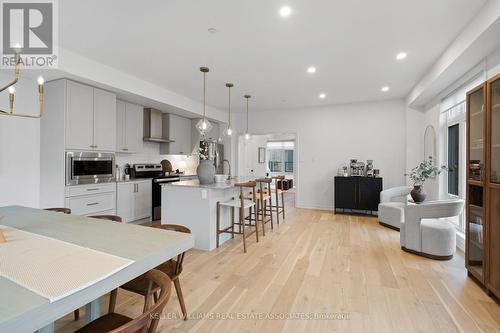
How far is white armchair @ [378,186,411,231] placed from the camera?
14.6 feet

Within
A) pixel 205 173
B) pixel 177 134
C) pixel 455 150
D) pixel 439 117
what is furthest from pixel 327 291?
pixel 177 134

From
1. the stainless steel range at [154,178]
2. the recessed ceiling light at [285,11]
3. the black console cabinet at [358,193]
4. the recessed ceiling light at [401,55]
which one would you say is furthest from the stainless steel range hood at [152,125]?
the recessed ceiling light at [401,55]

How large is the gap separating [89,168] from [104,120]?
805 millimetres

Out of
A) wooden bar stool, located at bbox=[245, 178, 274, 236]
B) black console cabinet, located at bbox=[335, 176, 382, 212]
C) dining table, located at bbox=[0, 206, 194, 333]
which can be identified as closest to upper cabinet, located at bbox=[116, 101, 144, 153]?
wooden bar stool, located at bbox=[245, 178, 274, 236]

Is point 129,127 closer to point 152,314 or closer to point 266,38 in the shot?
point 266,38

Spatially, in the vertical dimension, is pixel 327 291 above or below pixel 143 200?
→ below

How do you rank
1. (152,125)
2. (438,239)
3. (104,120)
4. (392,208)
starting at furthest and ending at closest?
(152,125), (392,208), (104,120), (438,239)

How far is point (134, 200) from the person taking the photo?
4633 millimetres

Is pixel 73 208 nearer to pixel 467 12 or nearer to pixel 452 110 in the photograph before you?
pixel 467 12

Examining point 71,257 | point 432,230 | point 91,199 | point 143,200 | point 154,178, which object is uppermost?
point 154,178

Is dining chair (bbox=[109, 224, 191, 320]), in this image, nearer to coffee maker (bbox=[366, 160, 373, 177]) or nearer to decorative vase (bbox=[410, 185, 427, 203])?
decorative vase (bbox=[410, 185, 427, 203])

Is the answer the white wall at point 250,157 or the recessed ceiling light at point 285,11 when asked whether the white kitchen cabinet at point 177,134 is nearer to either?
the white wall at point 250,157

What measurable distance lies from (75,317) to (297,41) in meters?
3.47

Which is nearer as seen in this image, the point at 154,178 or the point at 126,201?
the point at 126,201
